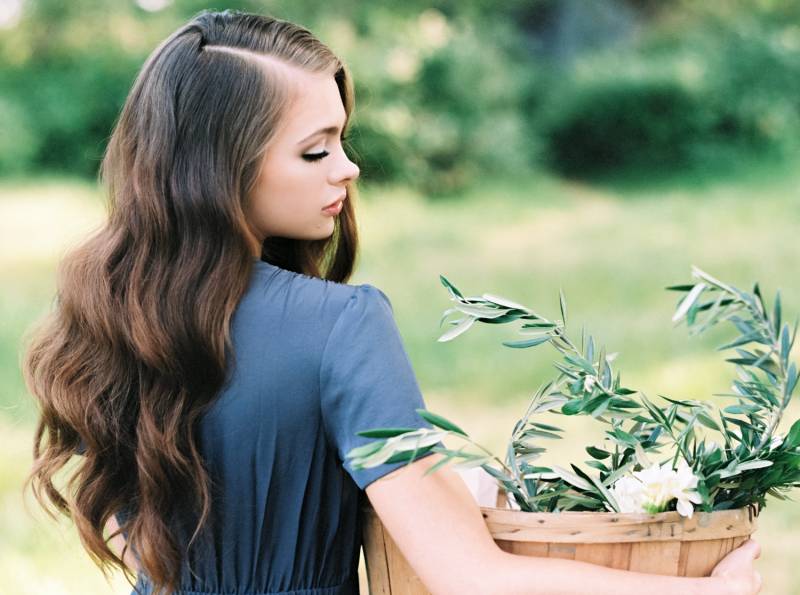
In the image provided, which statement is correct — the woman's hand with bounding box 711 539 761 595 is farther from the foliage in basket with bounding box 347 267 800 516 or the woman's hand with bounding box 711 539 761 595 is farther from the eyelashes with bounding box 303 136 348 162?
the eyelashes with bounding box 303 136 348 162

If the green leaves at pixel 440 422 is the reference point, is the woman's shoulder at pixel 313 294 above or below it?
above

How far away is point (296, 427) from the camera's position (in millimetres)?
1326

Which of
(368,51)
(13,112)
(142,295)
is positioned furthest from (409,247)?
(142,295)

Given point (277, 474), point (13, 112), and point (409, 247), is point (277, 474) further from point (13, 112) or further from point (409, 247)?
point (13, 112)

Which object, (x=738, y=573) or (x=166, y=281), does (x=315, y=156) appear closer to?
(x=166, y=281)

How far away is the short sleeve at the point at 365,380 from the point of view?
4.16 ft

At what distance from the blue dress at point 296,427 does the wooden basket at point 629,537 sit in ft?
0.50

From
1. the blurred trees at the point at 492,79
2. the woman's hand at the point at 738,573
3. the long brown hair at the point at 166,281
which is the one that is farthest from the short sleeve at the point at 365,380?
the blurred trees at the point at 492,79

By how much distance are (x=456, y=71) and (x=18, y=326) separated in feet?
16.3

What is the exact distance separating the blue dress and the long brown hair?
0.03 m

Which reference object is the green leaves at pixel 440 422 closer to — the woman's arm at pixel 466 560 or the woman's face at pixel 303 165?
the woman's arm at pixel 466 560

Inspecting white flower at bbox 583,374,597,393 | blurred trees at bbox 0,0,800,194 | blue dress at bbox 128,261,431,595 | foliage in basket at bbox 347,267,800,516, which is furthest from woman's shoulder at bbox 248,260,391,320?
blurred trees at bbox 0,0,800,194

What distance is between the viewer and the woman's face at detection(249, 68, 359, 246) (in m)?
1.43

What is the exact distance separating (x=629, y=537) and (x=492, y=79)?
9.38 metres
